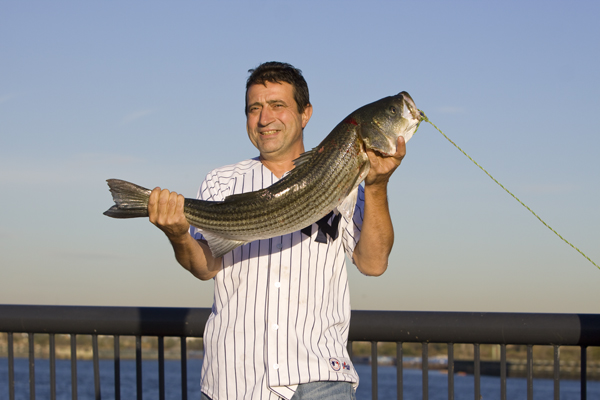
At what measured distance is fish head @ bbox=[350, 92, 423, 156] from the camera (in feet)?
10.5

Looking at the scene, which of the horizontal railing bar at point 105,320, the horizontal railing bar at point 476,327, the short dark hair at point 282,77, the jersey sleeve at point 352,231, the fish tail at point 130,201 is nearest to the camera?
the fish tail at point 130,201

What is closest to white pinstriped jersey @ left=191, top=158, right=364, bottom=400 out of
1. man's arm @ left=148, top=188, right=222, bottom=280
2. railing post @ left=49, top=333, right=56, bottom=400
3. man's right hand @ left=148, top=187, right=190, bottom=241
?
man's arm @ left=148, top=188, right=222, bottom=280

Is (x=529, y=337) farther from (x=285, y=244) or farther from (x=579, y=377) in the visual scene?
(x=285, y=244)

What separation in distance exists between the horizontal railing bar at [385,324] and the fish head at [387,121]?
A: 1.48 metres

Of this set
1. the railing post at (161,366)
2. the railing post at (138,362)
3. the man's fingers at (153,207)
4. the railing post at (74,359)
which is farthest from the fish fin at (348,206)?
the railing post at (74,359)

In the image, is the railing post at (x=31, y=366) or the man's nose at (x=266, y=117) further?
the railing post at (x=31, y=366)

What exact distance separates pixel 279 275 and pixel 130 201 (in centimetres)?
98

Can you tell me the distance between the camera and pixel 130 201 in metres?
3.48

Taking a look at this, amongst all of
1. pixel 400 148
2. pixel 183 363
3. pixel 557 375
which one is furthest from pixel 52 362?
pixel 557 375

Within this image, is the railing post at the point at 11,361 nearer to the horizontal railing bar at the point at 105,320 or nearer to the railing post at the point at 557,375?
the horizontal railing bar at the point at 105,320

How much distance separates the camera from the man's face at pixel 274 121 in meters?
3.64

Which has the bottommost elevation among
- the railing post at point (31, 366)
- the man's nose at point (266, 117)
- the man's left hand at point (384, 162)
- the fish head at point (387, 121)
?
the railing post at point (31, 366)

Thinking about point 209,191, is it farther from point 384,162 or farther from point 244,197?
point 384,162

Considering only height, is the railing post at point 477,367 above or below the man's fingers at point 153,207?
below
